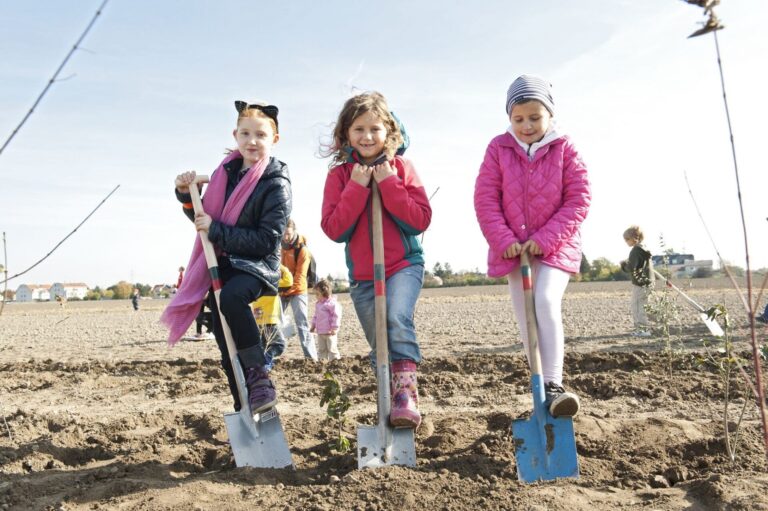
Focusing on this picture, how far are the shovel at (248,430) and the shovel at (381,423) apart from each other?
474 mm

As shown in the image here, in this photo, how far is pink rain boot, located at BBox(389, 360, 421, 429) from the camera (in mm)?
3656

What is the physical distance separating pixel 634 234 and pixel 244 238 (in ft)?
25.9

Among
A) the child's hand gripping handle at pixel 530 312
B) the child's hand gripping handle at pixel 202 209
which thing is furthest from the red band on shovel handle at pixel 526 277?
the child's hand gripping handle at pixel 202 209

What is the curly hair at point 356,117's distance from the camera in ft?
13.3

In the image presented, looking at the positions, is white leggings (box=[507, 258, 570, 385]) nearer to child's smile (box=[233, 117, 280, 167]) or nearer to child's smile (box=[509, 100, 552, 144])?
child's smile (box=[509, 100, 552, 144])

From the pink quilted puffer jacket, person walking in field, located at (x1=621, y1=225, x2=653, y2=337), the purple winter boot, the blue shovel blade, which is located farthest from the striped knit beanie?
person walking in field, located at (x1=621, y1=225, x2=653, y2=337)

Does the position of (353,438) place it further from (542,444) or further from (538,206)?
(538,206)

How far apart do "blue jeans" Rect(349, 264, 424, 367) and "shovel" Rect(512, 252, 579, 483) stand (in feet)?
2.28

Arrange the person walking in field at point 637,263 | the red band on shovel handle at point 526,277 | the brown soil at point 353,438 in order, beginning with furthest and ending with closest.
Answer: the person walking in field at point 637,263
the red band on shovel handle at point 526,277
the brown soil at point 353,438

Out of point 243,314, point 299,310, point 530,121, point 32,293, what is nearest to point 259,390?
point 243,314

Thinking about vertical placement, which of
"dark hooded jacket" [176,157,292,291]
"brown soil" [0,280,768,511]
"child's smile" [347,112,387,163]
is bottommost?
"brown soil" [0,280,768,511]

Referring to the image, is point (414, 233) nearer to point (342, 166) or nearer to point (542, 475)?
point (342, 166)

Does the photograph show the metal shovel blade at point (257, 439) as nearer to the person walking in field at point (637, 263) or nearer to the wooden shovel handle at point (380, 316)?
the wooden shovel handle at point (380, 316)

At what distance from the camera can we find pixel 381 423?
369cm
